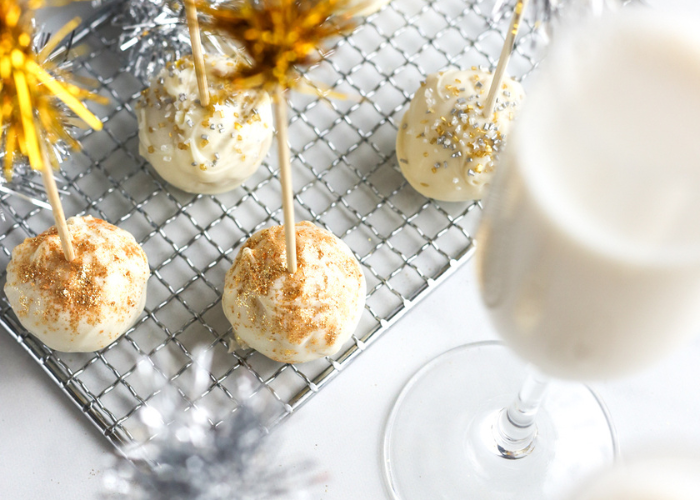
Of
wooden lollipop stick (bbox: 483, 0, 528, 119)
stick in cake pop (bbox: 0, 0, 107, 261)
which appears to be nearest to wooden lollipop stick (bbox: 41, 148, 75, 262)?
stick in cake pop (bbox: 0, 0, 107, 261)

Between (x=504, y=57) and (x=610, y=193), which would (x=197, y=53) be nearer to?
(x=504, y=57)

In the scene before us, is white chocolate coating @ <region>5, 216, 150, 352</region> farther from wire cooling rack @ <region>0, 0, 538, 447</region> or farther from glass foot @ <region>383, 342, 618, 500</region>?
glass foot @ <region>383, 342, 618, 500</region>

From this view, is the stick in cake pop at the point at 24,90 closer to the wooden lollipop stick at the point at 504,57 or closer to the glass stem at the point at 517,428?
the wooden lollipop stick at the point at 504,57

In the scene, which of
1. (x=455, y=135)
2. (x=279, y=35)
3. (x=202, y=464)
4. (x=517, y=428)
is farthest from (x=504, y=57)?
(x=202, y=464)

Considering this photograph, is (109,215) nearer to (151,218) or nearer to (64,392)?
(151,218)

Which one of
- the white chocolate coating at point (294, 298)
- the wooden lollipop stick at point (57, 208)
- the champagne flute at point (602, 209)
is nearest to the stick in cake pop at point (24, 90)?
the wooden lollipop stick at point (57, 208)

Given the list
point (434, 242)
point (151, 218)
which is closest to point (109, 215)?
point (151, 218)
